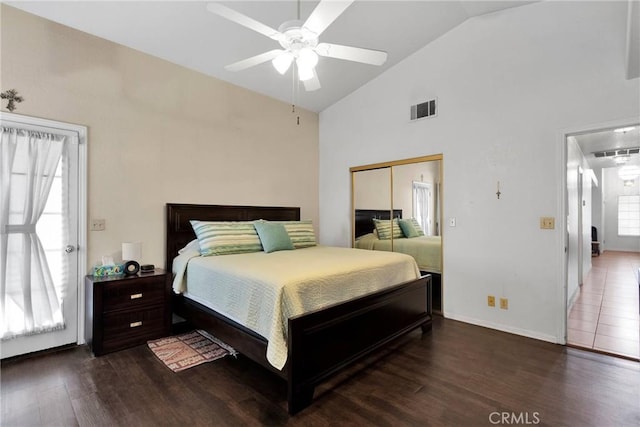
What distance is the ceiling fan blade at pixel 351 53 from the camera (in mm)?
2145

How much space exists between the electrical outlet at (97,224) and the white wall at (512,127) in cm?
351

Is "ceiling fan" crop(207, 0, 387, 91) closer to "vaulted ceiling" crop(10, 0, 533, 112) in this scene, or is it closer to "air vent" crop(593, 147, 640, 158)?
"vaulted ceiling" crop(10, 0, 533, 112)

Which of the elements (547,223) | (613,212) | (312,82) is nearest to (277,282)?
(312,82)

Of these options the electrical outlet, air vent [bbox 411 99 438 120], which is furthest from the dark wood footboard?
the electrical outlet

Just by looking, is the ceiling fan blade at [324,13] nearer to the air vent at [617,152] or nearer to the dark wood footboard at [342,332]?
the dark wood footboard at [342,332]

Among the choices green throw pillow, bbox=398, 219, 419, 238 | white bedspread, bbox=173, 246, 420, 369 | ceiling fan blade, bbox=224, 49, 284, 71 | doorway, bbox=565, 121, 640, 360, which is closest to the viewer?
white bedspread, bbox=173, 246, 420, 369

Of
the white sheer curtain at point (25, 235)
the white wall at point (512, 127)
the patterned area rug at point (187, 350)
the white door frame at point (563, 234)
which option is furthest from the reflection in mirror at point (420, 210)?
the white sheer curtain at point (25, 235)

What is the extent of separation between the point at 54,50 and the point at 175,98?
41.9 inches

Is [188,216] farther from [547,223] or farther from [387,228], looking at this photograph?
[547,223]

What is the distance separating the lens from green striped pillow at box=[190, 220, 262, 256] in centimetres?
318

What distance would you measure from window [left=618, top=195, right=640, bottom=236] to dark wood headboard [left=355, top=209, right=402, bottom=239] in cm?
979

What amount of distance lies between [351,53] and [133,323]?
2977mm

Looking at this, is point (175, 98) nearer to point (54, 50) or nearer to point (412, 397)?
point (54, 50)

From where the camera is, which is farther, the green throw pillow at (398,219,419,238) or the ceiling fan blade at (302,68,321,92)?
the green throw pillow at (398,219,419,238)
